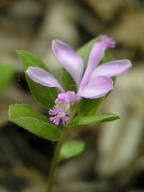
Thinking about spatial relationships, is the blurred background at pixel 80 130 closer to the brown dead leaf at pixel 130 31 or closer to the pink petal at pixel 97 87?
the brown dead leaf at pixel 130 31

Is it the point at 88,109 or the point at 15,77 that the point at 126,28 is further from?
the point at 88,109

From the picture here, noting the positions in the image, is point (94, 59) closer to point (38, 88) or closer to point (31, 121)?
point (38, 88)

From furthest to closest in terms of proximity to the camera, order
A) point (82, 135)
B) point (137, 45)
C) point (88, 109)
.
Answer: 1. point (137, 45)
2. point (82, 135)
3. point (88, 109)

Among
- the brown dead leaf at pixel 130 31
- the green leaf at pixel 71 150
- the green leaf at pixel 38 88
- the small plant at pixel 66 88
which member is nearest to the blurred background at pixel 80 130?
the brown dead leaf at pixel 130 31

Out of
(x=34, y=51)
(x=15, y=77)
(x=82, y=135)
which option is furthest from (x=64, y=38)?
(x=82, y=135)

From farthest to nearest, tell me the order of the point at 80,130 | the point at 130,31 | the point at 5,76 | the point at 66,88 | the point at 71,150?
1. the point at 130,31
2. the point at 80,130
3. the point at 5,76
4. the point at 71,150
5. the point at 66,88

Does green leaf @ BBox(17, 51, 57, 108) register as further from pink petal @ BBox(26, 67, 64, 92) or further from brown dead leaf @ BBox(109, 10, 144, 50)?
brown dead leaf @ BBox(109, 10, 144, 50)

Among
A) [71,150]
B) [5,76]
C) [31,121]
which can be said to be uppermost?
[31,121]

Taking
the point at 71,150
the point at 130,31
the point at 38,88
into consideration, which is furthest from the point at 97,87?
the point at 130,31
